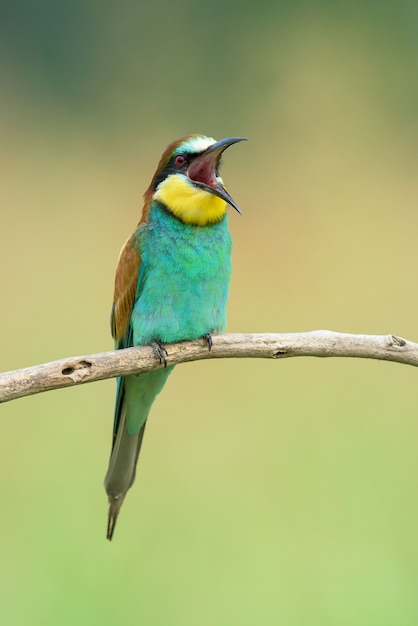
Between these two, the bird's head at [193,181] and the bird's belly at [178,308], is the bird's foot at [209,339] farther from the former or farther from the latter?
the bird's head at [193,181]

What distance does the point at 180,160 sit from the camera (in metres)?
1.84

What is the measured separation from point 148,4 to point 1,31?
57 centimetres

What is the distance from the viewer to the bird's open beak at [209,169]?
5.90 ft

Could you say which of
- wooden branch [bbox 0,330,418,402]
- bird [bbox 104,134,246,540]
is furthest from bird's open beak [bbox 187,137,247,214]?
wooden branch [bbox 0,330,418,402]

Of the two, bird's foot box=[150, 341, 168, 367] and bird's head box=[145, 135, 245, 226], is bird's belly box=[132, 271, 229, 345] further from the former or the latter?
bird's head box=[145, 135, 245, 226]

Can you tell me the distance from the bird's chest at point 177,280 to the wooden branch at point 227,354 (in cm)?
9

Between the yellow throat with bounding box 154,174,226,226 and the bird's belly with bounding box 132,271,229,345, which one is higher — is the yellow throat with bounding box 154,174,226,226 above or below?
above

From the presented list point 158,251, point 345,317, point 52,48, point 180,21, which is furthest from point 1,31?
point 158,251

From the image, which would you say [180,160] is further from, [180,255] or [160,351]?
[160,351]

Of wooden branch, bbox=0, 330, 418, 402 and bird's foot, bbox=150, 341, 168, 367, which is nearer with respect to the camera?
wooden branch, bbox=0, 330, 418, 402

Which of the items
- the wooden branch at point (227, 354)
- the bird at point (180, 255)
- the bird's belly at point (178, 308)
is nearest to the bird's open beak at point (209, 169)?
the bird at point (180, 255)

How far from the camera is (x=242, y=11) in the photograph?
357cm

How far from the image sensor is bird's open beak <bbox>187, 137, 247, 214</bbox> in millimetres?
1797

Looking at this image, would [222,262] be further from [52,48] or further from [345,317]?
[52,48]
